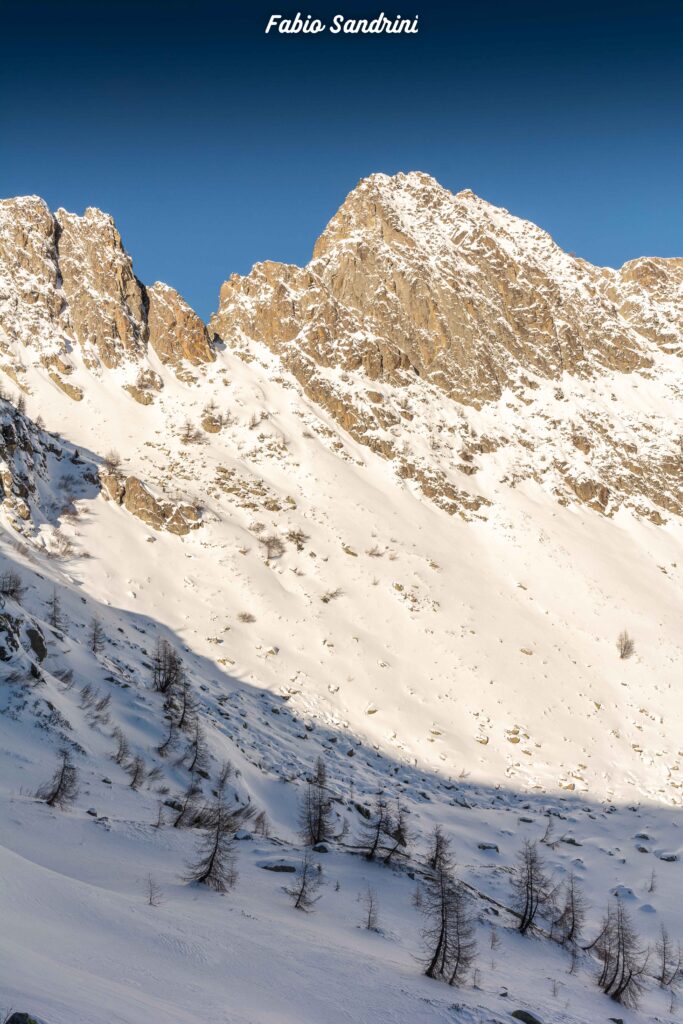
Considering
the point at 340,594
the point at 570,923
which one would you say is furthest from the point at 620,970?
the point at 340,594

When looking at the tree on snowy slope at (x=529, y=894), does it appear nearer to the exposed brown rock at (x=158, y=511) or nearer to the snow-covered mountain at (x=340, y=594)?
the snow-covered mountain at (x=340, y=594)

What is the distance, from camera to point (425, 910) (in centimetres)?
1827

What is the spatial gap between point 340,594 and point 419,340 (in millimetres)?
63624

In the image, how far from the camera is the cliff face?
8369 cm

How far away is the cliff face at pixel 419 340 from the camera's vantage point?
3295 inches

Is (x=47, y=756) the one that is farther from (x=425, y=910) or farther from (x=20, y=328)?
(x=20, y=328)

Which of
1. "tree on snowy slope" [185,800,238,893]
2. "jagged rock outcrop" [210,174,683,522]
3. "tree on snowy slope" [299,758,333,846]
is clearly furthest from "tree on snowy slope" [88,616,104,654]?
"jagged rock outcrop" [210,174,683,522]

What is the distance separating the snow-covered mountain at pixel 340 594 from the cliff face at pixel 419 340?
1.94ft

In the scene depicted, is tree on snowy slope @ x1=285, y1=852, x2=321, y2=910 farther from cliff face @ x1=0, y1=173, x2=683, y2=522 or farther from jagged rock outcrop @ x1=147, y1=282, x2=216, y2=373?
jagged rock outcrop @ x1=147, y1=282, x2=216, y2=373

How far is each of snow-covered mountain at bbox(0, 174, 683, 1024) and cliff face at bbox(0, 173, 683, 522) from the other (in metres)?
0.59

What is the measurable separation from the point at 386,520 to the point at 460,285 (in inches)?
2565

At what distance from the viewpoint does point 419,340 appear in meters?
104

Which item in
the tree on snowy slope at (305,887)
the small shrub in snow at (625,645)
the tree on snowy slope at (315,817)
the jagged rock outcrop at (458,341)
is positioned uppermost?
the jagged rock outcrop at (458,341)

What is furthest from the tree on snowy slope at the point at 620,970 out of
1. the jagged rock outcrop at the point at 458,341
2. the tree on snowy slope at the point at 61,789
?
the jagged rock outcrop at the point at 458,341
